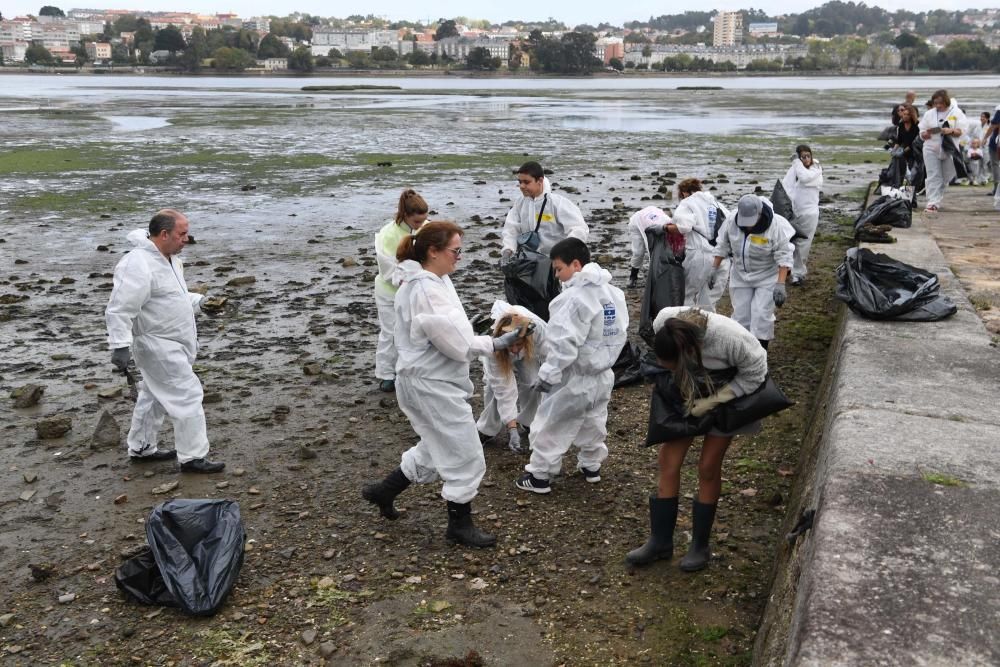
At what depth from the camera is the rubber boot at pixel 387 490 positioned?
5715mm

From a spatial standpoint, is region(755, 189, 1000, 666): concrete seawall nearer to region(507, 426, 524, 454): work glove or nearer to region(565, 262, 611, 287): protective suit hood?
region(565, 262, 611, 287): protective suit hood

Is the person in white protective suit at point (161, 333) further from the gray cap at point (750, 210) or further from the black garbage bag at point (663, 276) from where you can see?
the gray cap at point (750, 210)

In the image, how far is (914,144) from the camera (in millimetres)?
16344

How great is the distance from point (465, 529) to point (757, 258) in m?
4.18

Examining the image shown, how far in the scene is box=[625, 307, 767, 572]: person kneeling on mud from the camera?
4.59 m

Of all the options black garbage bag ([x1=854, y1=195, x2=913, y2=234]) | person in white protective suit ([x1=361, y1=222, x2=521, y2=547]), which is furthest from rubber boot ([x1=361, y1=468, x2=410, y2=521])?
black garbage bag ([x1=854, y1=195, x2=913, y2=234])

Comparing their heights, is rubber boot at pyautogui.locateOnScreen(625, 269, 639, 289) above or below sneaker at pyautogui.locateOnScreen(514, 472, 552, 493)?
above

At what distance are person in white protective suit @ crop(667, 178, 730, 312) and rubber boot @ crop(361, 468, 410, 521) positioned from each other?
416cm

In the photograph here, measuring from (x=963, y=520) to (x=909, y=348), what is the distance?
3129 mm

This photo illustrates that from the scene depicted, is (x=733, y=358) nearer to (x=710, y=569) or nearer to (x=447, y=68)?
(x=710, y=569)

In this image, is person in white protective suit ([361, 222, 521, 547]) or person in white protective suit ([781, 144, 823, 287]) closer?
person in white protective suit ([361, 222, 521, 547])

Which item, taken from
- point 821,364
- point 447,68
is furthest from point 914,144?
point 447,68

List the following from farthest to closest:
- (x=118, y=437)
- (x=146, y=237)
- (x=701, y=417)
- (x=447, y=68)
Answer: (x=447, y=68), (x=118, y=437), (x=146, y=237), (x=701, y=417)

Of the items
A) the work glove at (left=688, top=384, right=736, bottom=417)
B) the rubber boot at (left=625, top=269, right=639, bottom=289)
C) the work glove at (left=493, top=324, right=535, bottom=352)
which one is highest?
the work glove at (left=493, top=324, right=535, bottom=352)
